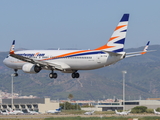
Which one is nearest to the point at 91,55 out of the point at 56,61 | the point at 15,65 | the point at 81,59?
the point at 81,59

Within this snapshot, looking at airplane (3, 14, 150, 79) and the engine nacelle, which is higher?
airplane (3, 14, 150, 79)

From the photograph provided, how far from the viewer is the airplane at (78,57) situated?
8181 centimetres

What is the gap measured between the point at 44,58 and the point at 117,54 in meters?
14.9

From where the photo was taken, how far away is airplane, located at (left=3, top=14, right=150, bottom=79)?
81.8m

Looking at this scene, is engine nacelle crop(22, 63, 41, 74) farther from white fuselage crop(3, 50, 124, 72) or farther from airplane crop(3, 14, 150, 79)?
white fuselage crop(3, 50, 124, 72)

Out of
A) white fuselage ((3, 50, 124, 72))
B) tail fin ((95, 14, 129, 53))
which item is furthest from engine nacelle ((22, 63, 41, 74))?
tail fin ((95, 14, 129, 53))

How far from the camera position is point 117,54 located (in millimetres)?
81188

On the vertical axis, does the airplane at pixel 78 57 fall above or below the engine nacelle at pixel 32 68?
above

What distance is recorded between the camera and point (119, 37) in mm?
82312

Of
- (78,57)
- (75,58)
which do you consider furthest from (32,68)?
(78,57)

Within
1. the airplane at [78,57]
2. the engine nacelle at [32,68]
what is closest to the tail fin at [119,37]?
the airplane at [78,57]

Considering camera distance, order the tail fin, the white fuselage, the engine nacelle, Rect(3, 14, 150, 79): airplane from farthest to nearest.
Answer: the engine nacelle < the white fuselage < Rect(3, 14, 150, 79): airplane < the tail fin

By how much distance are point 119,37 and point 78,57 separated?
831 centimetres

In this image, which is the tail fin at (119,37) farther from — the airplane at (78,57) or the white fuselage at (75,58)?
the white fuselage at (75,58)
